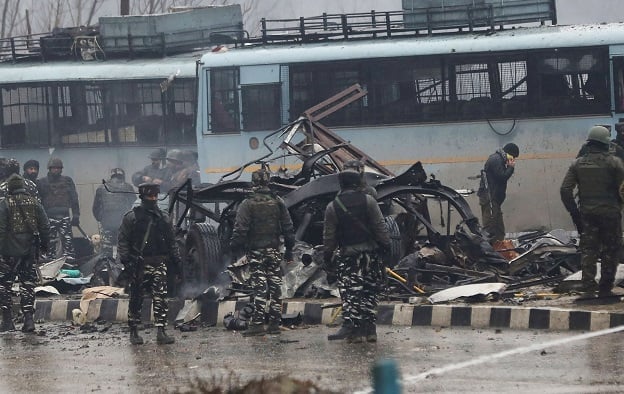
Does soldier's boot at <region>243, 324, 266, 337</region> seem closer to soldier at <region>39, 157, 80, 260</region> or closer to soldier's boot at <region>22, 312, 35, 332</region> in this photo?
soldier's boot at <region>22, 312, 35, 332</region>

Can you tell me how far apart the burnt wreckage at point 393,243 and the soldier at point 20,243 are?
5.96ft

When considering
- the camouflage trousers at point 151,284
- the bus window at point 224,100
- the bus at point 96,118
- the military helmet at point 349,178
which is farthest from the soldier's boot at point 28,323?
the bus at point 96,118

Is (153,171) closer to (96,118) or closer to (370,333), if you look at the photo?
(96,118)

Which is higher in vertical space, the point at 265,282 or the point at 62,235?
the point at 62,235

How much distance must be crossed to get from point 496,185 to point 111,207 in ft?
22.2

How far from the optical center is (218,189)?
1566cm

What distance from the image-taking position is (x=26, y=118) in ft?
80.4

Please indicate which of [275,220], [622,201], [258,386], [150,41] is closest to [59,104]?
[150,41]

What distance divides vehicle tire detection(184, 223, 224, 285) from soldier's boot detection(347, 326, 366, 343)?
12.5ft

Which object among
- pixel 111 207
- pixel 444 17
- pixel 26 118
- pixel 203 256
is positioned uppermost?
pixel 444 17

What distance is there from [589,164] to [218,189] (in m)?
4.63

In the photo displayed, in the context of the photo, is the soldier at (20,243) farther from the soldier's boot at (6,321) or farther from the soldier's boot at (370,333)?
the soldier's boot at (370,333)

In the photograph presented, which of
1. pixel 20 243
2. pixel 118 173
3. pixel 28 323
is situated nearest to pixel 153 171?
pixel 118 173

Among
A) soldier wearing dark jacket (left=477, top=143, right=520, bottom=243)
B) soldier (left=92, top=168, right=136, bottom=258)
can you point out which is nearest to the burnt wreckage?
soldier wearing dark jacket (left=477, top=143, right=520, bottom=243)
